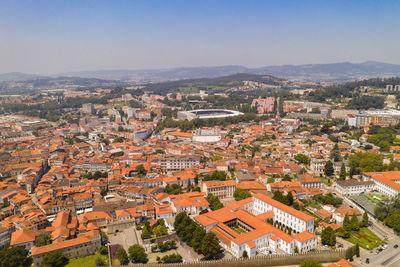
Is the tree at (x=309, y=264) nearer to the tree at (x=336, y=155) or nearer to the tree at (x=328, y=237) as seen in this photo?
the tree at (x=328, y=237)

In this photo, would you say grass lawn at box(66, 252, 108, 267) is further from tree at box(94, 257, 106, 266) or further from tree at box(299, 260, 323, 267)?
tree at box(299, 260, 323, 267)

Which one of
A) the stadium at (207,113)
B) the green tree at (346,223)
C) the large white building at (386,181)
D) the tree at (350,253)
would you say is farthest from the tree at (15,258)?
the stadium at (207,113)

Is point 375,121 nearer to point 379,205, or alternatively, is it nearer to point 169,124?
point 379,205

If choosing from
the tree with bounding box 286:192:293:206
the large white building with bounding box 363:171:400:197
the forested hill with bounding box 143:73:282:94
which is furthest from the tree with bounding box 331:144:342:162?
the forested hill with bounding box 143:73:282:94

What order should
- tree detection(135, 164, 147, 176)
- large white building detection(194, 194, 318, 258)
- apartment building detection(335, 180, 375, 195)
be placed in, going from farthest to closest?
tree detection(135, 164, 147, 176) < apartment building detection(335, 180, 375, 195) < large white building detection(194, 194, 318, 258)

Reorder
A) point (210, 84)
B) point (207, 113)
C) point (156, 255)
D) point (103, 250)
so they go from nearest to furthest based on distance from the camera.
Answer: point (156, 255)
point (103, 250)
point (207, 113)
point (210, 84)

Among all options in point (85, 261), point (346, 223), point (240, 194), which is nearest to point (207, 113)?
point (240, 194)

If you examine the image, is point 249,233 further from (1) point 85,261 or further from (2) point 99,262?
(1) point 85,261
